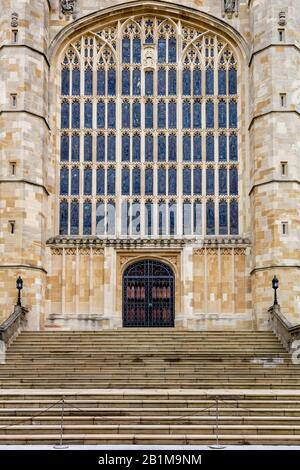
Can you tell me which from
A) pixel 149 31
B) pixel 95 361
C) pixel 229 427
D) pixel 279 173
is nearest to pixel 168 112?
pixel 149 31

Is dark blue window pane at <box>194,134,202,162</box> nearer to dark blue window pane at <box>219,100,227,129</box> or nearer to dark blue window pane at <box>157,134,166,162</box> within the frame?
dark blue window pane at <box>219,100,227,129</box>

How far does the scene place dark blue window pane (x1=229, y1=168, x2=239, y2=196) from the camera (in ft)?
Result: 99.2

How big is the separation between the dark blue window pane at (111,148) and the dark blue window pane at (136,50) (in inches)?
126

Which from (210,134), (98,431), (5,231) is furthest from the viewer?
(210,134)

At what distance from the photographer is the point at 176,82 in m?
30.9

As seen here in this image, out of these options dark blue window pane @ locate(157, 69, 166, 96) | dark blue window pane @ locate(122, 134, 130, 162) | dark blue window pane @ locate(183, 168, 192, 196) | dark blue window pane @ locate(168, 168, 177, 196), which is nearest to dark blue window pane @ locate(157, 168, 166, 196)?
dark blue window pane @ locate(168, 168, 177, 196)

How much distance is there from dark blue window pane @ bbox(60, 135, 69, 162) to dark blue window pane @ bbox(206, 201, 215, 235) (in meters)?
5.81

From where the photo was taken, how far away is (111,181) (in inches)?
1195

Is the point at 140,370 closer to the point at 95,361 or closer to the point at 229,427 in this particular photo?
the point at 95,361

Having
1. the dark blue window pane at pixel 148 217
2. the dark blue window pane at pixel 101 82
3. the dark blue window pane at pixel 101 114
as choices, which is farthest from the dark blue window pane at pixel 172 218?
the dark blue window pane at pixel 101 82

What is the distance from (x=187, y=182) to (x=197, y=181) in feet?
1.28

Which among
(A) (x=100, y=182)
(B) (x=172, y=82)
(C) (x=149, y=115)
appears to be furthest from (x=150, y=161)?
(B) (x=172, y=82)

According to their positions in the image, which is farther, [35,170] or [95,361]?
[35,170]

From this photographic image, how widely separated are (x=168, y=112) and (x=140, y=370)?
12.5 meters
